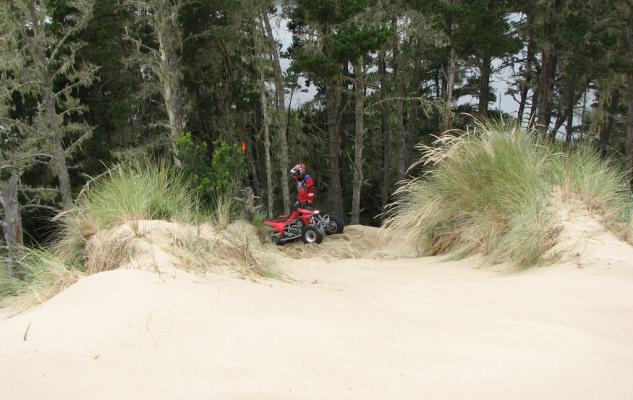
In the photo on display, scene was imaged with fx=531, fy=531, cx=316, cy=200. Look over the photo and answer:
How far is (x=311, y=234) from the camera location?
11531 mm

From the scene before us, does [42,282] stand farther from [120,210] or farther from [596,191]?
[596,191]

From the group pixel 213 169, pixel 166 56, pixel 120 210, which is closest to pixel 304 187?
pixel 213 169

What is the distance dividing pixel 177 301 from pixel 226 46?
764 inches

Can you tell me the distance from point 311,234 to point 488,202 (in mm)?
5514

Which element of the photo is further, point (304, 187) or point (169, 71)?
point (169, 71)

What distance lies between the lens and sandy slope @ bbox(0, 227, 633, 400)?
1.91m

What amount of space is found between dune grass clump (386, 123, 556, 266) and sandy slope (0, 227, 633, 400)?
1924 millimetres

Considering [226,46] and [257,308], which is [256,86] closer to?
[226,46]

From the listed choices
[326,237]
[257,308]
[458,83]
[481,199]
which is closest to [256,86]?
[326,237]

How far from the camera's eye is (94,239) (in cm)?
461

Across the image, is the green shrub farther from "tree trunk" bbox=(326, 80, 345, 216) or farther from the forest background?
"tree trunk" bbox=(326, 80, 345, 216)

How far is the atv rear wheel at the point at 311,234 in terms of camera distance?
11.5 meters

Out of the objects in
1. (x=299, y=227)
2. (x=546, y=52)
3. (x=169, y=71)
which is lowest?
(x=299, y=227)

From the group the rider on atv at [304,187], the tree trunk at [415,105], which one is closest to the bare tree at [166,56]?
the rider on atv at [304,187]
